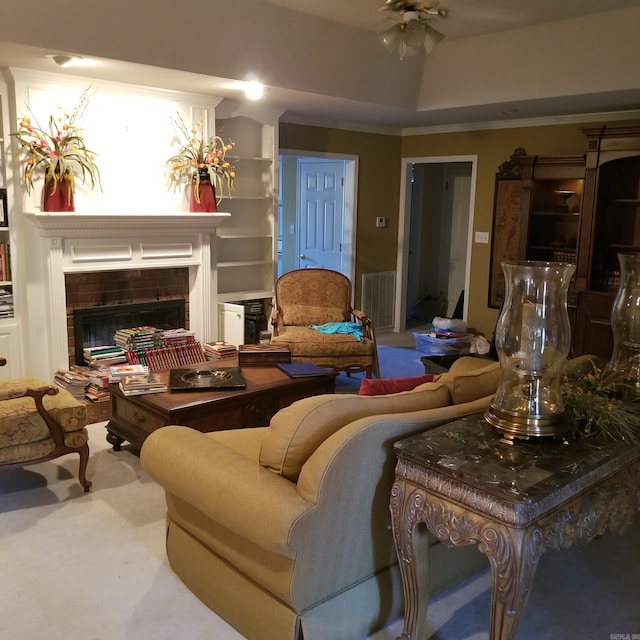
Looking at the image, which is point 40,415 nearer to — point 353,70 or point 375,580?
point 375,580

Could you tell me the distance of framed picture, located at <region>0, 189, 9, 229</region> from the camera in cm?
454

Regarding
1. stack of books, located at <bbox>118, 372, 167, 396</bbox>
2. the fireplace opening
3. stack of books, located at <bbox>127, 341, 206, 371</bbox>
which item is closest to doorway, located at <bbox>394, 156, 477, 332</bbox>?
the fireplace opening

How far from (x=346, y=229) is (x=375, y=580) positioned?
5.27 meters

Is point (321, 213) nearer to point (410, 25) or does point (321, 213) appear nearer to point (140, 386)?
point (410, 25)

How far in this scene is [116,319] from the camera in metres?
5.29

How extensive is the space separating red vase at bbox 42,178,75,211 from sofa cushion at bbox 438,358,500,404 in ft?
10.3

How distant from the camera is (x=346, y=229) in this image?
23.6 ft

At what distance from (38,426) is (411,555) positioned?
2.08 m

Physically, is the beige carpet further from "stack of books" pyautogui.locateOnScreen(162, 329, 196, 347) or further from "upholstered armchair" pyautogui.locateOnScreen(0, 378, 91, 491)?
"stack of books" pyautogui.locateOnScreen(162, 329, 196, 347)

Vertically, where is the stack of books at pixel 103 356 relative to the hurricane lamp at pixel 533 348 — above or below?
below

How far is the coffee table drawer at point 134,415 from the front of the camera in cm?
348

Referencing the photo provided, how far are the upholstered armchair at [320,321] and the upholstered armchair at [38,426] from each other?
1.98 m

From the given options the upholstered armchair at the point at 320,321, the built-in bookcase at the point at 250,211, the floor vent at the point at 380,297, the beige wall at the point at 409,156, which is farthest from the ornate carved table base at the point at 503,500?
the floor vent at the point at 380,297

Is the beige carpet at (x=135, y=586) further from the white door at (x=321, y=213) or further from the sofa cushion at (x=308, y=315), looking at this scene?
the white door at (x=321, y=213)
